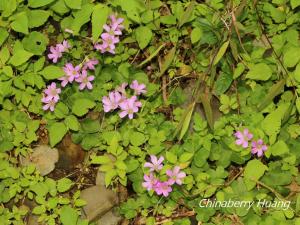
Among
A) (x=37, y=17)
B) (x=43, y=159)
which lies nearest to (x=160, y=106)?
(x=43, y=159)

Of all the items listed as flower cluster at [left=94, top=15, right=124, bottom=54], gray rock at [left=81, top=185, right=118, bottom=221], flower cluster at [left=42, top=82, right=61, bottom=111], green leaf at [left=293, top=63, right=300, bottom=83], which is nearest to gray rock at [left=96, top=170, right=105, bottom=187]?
gray rock at [left=81, top=185, right=118, bottom=221]

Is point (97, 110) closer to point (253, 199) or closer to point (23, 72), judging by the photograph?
point (23, 72)

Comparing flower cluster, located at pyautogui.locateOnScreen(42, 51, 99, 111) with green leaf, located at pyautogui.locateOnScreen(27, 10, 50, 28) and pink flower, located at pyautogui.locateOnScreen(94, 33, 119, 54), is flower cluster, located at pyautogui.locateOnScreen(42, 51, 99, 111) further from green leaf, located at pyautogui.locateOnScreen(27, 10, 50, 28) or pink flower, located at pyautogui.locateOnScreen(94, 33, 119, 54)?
green leaf, located at pyautogui.locateOnScreen(27, 10, 50, 28)

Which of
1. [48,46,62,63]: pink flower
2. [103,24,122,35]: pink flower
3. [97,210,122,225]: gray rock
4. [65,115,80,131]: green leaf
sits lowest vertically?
[97,210,122,225]: gray rock

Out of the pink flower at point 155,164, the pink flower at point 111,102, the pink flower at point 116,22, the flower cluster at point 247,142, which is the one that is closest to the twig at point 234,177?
the flower cluster at point 247,142

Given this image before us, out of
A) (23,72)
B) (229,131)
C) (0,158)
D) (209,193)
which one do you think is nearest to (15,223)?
(0,158)

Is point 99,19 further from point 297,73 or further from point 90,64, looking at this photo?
point 297,73
